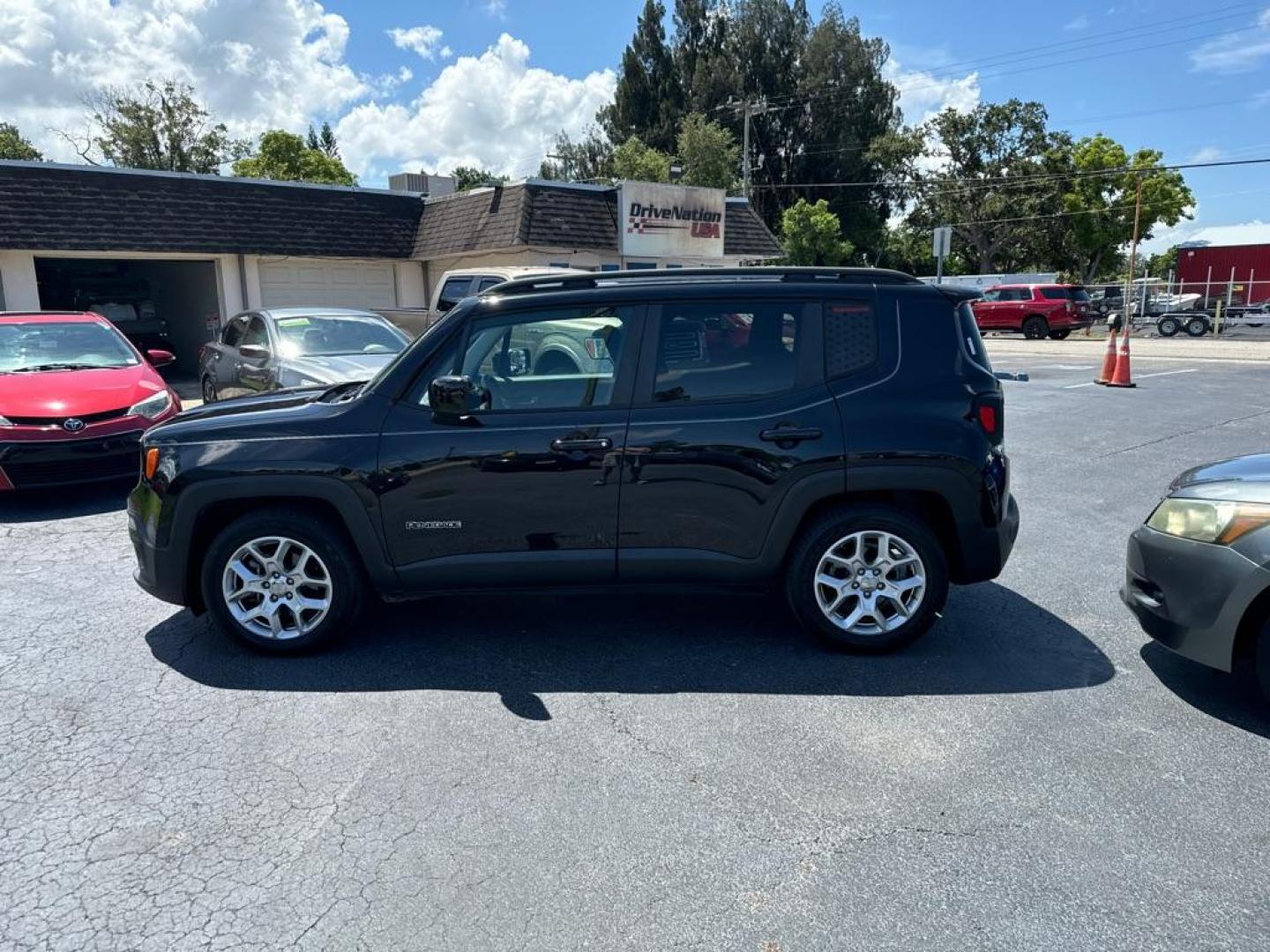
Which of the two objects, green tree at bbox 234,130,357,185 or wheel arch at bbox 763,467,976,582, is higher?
green tree at bbox 234,130,357,185

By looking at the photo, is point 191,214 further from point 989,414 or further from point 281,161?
point 281,161

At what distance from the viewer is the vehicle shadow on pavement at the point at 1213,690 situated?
3.71 meters

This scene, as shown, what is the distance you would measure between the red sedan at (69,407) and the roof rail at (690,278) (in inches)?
185

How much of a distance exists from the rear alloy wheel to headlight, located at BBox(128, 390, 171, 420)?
112 ft

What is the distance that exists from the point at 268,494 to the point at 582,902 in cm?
254

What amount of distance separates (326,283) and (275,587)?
1793 cm

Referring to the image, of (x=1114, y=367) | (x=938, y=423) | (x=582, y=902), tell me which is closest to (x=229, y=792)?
(x=582, y=902)

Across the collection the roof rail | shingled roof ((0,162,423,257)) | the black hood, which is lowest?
the black hood

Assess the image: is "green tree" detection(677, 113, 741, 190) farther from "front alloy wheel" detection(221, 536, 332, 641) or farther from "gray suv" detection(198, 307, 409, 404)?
"front alloy wheel" detection(221, 536, 332, 641)

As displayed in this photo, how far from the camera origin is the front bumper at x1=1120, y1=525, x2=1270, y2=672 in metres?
3.57

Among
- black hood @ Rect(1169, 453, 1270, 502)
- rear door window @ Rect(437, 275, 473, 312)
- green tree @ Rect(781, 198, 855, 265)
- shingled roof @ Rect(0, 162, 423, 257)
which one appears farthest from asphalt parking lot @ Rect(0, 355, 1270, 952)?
green tree @ Rect(781, 198, 855, 265)

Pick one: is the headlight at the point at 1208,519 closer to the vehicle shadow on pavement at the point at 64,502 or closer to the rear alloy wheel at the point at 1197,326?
the vehicle shadow on pavement at the point at 64,502

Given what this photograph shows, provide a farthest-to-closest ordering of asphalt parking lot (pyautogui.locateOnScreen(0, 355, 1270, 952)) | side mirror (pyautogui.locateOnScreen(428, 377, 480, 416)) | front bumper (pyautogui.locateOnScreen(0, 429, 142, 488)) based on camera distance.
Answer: front bumper (pyautogui.locateOnScreen(0, 429, 142, 488))
side mirror (pyautogui.locateOnScreen(428, 377, 480, 416))
asphalt parking lot (pyautogui.locateOnScreen(0, 355, 1270, 952))

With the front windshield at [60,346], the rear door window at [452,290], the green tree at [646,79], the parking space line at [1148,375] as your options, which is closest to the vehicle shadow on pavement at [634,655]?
the front windshield at [60,346]
